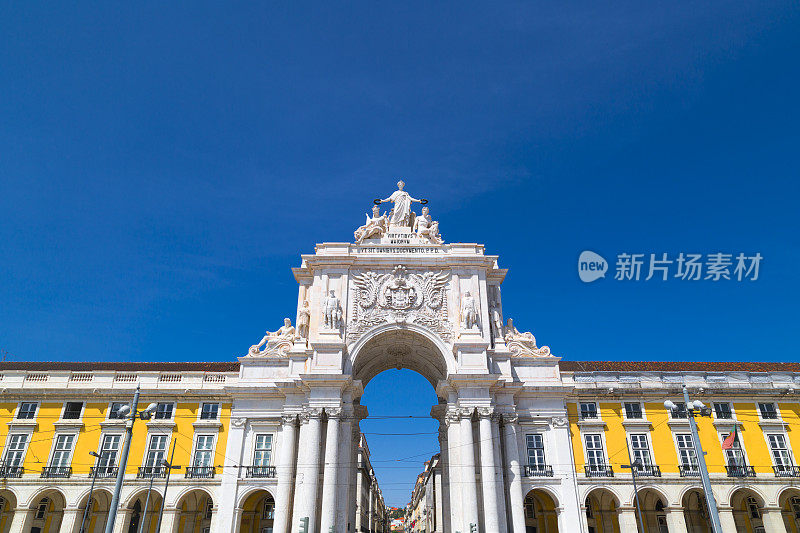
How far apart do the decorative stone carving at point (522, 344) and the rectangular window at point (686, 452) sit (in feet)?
34.5

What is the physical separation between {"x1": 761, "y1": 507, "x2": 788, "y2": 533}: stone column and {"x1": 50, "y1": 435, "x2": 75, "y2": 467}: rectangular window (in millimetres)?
46587

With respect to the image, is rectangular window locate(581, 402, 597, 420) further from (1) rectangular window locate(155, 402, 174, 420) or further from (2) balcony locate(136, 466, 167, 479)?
(1) rectangular window locate(155, 402, 174, 420)

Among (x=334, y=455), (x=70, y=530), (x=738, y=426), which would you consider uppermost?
(x=738, y=426)

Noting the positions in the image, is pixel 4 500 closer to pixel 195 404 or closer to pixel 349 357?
pixel 195 404

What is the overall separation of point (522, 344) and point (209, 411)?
23.5 m

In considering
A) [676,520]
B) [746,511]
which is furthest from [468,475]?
[746,511]

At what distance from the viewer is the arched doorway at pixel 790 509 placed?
3566 cm

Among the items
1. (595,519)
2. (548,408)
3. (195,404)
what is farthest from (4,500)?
(595,519)

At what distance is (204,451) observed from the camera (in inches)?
1470

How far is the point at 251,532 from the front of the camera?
38.7 meters

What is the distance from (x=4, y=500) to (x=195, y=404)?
551 inches

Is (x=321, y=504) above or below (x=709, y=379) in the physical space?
below

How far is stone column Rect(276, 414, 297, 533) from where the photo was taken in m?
34.3

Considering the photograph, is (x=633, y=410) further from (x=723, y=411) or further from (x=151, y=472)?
(x=151, y=472)
